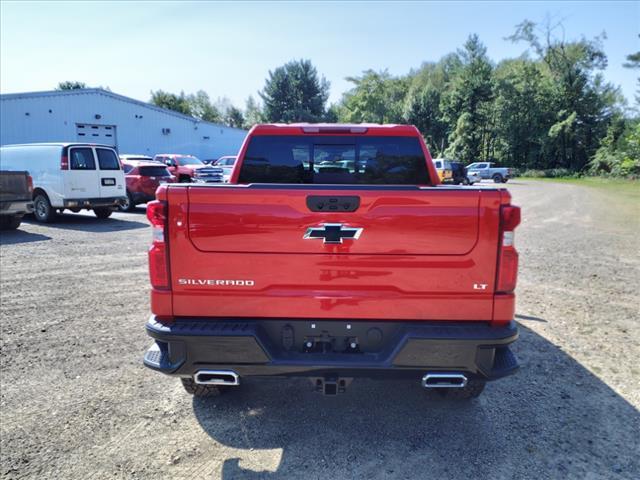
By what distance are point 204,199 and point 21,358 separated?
10.4 feet

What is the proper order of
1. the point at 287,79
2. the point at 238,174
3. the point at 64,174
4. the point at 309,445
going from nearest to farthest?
the point at 309,445 < the point at 238,174 < the point at 64,174 < the point at 287,79

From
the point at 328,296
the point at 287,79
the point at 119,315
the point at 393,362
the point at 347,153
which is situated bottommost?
the point at 119,315

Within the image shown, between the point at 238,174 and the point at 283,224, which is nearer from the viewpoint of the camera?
the point at 283,224

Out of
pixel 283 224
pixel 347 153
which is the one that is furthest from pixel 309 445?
pixel 347 153

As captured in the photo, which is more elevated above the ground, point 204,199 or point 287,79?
point 287,79

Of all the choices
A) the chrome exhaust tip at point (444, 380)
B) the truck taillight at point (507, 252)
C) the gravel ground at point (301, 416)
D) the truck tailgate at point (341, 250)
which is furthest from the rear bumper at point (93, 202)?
the truck taillight at point (507, 252)

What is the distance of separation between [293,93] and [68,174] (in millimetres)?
60781

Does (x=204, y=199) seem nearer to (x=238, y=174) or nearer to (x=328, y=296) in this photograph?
(x=328, y=296)

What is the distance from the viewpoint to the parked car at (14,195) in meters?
11.4

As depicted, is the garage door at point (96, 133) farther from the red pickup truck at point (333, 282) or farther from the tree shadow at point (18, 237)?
the red pickup truck at point (333, 282)

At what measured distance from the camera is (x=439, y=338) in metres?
2.68

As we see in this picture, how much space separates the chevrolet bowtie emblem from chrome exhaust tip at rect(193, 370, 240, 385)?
1.00 meters

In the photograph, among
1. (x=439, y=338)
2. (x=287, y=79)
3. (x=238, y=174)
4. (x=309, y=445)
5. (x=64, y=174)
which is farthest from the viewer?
(x=287, y=79)

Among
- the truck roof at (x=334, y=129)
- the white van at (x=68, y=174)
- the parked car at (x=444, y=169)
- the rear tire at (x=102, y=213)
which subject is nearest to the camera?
the truck roof at (x=334, y=129)
